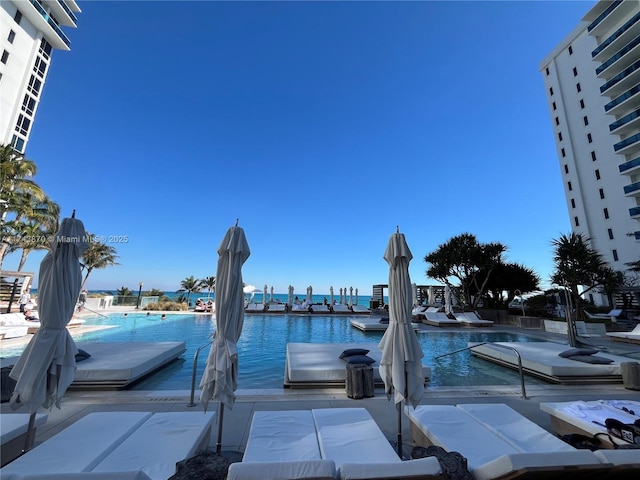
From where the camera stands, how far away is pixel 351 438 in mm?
2680

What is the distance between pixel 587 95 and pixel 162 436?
43.4 metres

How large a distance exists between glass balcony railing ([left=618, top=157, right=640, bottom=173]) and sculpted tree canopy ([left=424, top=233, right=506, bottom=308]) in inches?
627

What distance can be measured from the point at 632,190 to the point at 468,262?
57.9ft

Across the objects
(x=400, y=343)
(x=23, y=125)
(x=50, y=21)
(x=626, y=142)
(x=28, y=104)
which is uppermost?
(x=50, y=21)

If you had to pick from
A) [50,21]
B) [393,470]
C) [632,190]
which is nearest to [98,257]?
[50,21]

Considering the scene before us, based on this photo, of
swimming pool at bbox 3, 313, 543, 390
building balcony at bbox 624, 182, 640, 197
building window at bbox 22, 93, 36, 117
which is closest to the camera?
swimming pool at bbox 3, 313, 543, 390

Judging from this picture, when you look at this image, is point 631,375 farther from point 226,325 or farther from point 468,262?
point 468,262

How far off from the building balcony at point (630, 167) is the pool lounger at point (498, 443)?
33.4 metres

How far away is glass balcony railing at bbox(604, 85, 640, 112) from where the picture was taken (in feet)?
80.2

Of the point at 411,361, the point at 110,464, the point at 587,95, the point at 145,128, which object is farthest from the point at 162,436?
the point at 587,95

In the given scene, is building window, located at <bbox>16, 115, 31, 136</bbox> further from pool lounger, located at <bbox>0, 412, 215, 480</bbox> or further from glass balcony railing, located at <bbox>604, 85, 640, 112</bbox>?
glass balcony railing, located at <bbox>604, 85, 640, 112</bbox>

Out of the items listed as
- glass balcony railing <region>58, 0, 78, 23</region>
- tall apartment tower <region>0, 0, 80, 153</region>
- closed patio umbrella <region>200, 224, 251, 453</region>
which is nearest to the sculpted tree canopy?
closed patio umbrella <region>200, 224, 251, 453</region>

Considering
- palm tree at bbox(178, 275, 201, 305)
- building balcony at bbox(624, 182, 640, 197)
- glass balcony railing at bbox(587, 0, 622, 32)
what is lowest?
palm tree at bbox(178, 275, 201, 305)

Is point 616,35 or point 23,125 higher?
point 616,35
